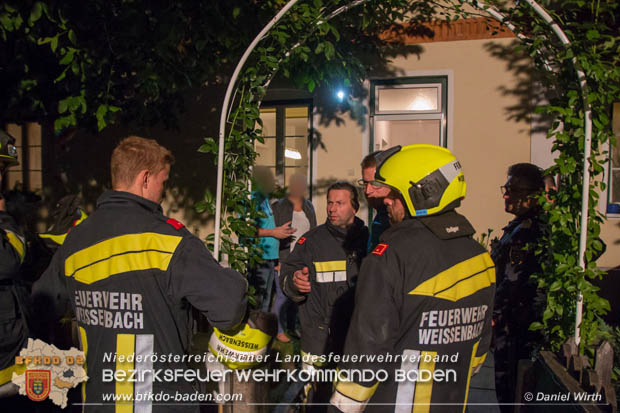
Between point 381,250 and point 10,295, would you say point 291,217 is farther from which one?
point 381,250

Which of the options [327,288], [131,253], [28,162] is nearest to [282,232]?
[327,288]

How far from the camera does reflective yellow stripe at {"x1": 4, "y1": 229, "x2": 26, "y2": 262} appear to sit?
2285 mm

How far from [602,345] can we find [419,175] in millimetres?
2050

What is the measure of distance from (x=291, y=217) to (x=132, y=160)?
→ 141 inches

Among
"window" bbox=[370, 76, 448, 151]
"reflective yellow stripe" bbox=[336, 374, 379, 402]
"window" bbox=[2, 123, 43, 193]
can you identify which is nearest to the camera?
"reflective yellow stripe" bbox=[336, 374, 379, 402]

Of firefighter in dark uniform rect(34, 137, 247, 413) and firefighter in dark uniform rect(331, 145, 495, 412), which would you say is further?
firefighter in dark uniform rect(34, 137, 247, 413)

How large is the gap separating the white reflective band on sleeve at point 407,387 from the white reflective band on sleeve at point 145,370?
1078 mm

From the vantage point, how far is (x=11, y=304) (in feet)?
7.75

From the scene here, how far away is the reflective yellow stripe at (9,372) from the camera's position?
7.60ft

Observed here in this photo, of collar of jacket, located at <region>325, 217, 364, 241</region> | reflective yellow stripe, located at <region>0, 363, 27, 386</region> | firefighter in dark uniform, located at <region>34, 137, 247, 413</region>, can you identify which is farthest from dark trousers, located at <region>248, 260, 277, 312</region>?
firefighter in dark uniform, located at <region>34, 137, 247, 413</region>

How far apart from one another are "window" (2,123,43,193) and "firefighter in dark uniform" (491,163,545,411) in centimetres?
857

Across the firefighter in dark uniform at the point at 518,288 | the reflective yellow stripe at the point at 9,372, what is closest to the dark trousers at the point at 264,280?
the firefighter in dark uniform at the point at 518,288

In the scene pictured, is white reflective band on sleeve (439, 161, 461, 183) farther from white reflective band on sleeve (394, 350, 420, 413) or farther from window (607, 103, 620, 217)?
window (607, 103, 620, 217)

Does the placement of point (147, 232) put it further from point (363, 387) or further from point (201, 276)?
point (363, 387)
